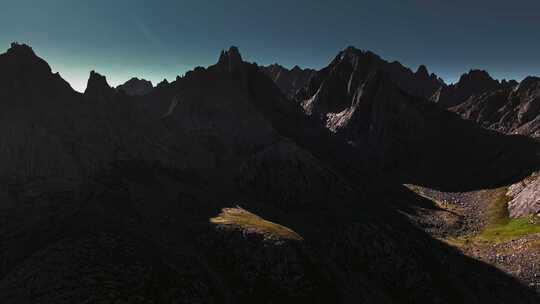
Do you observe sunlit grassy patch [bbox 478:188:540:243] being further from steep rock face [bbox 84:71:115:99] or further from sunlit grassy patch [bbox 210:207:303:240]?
steep rock face [bbox 84:71:115:99]

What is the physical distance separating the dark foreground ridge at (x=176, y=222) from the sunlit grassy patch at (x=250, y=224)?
1.76 ft

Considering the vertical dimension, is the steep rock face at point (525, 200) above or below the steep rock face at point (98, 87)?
below

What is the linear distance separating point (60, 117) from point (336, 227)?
94.7 meters

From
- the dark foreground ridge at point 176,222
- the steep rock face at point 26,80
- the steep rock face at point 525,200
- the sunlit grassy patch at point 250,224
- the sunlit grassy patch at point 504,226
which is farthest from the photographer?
the steep rock face at point 525,200

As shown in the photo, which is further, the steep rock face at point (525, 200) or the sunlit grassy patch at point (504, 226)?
the steep rock face at point (525, 200)

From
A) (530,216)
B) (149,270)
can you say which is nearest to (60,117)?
(149,270)

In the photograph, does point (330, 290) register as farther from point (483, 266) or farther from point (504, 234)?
point (504, 234)

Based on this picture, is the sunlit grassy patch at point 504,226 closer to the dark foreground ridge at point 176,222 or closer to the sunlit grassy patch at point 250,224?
the dark foreground ridge at point 176,222

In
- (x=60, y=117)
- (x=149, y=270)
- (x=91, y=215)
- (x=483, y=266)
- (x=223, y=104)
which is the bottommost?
(x=483, y=266)

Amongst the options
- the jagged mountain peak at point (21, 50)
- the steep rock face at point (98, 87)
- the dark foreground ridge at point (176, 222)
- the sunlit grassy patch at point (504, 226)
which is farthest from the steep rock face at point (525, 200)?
the jagged mountain peak at point (21, 50)

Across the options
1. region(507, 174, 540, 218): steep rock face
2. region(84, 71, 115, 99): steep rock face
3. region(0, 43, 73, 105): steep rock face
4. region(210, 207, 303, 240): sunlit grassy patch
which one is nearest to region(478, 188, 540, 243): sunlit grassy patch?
region(507, 174, 540, 218): steep rock face

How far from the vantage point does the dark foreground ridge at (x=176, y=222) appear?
5916cm

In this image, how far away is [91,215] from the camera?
74688mm

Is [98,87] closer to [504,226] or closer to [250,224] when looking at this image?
[250,224]
